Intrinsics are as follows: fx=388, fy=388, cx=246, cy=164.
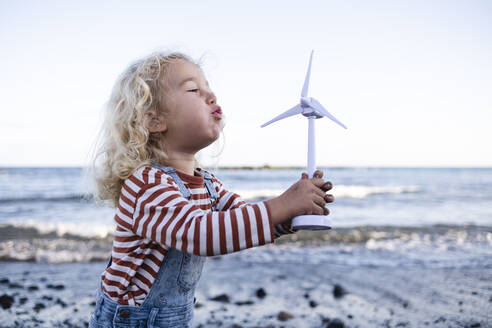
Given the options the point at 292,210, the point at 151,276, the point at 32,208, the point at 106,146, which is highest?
the point at 106,146

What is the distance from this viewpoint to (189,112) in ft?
6.79

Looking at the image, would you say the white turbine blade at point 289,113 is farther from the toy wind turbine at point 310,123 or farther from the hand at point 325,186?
the hand at point 325,186

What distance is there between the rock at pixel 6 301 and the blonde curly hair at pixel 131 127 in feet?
12.2

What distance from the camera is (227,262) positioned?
7.23 m

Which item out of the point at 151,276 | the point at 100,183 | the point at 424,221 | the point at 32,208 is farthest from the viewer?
the point at 32,208

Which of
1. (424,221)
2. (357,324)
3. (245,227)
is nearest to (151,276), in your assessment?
(245,227)

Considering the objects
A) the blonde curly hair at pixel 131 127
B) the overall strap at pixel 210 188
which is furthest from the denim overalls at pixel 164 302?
the overall strap at pixel 210 188

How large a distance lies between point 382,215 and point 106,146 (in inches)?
555

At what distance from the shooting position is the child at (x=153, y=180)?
1846 mm

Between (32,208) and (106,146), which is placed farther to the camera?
(32,208)

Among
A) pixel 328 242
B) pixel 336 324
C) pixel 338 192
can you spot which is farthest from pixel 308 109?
pixel 338 192

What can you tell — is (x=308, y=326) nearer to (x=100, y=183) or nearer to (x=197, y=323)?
(x=197, y=323)

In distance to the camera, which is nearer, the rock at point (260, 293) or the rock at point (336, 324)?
the rock at point (336, 324)

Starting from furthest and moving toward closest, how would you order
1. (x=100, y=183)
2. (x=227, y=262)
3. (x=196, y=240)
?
1. (x=227, y=262)
2. (x=100, y=183)
3. (x=196, y=240)
